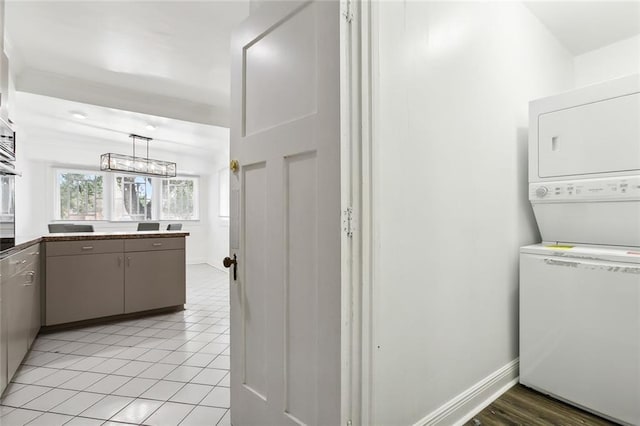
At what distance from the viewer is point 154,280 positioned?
3533 millimetres

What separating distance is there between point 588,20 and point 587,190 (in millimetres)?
1388

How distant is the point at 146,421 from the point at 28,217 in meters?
5.88

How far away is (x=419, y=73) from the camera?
4.61 ft

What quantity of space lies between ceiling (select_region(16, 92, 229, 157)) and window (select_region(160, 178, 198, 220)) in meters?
1.29

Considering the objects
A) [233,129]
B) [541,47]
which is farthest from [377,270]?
[541,47]

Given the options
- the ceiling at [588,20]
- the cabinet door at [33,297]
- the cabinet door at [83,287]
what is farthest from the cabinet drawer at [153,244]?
the ceiling at [588,20]

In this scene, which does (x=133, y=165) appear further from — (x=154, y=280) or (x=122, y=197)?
(x=122, y=197)

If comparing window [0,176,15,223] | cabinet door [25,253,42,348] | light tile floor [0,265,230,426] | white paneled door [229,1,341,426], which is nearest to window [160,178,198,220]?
light tile floor [0,265,230,426]

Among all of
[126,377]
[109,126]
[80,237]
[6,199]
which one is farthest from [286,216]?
[109,126]

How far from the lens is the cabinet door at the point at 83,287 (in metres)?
2.99

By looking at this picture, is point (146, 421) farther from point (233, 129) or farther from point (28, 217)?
point (28, 217)

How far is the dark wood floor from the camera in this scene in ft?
5.32

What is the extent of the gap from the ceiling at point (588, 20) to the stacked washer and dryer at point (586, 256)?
74 centimetres

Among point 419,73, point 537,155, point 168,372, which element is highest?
point 419,73
